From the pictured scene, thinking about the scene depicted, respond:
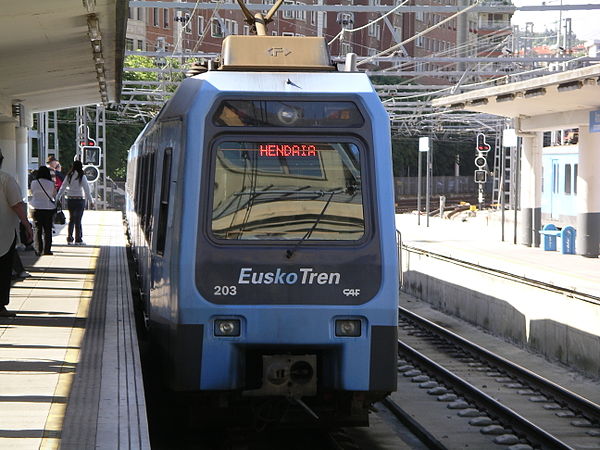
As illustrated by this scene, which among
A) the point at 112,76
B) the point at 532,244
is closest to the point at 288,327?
the point at 112,76

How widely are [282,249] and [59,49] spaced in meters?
9.04

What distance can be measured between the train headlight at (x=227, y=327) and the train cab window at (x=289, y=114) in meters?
1.51

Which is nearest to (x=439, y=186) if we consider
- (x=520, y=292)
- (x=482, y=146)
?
(x=482, y=146)

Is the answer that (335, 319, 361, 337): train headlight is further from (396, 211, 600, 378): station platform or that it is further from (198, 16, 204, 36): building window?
(198, 16, 204, 36): building window

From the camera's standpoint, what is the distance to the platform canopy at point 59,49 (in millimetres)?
12797

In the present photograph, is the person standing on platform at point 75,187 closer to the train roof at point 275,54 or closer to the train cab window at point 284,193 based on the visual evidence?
the train roof at point 275,54

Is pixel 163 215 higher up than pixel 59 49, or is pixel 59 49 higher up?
pixel 59 49

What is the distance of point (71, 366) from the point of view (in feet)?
32.0

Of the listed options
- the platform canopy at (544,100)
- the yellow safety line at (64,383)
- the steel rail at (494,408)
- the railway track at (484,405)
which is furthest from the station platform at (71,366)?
the platform canopy at (544,100)

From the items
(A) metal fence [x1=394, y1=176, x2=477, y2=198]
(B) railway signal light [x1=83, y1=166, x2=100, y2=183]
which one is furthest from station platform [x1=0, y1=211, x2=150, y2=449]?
(A) metal fence [x1=394, y1=176, x2=477, y2=198]

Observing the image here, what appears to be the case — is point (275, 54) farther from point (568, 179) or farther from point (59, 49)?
point (568, 179)

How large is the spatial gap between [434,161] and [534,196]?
202 ft

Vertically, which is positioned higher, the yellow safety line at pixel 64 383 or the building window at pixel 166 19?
the building window at pixel 166 19

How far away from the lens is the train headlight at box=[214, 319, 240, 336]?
8664 millimetres
